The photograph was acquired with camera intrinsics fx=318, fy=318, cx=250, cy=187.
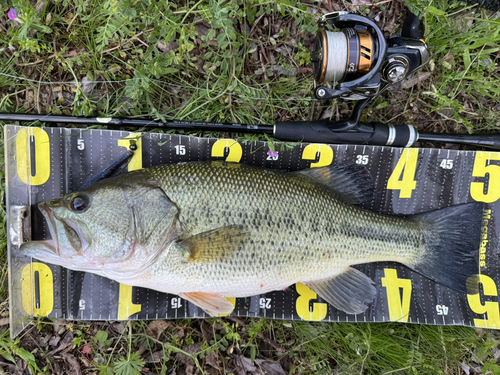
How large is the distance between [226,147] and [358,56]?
1208 millimetres

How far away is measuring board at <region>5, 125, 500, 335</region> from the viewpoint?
2.59 m

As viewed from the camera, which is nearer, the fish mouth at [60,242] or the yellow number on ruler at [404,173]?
the fish mouth at [60,242]

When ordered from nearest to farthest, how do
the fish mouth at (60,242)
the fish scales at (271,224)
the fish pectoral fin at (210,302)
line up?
the fish mouth at (60,242)
the fish scales at (271,224)
the fish pectoral fin at (210,302)

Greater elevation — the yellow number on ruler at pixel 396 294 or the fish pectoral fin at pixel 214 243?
the fish pectoral fin at pixel 214 243

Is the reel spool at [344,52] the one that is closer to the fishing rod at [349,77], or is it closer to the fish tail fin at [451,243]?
the fishing rod at [349,77]

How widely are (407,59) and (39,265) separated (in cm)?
328

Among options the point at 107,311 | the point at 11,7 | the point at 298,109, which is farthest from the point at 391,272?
the point at 11,7

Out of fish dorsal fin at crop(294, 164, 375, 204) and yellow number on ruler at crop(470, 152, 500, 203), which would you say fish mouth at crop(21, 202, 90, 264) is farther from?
yellow number on ruler at crop(470, 152, 500, 203)

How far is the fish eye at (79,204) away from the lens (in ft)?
6.84

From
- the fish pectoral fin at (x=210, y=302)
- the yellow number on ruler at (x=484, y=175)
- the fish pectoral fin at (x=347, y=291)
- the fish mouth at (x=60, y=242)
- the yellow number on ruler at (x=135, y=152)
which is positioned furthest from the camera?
the yellow number on ruler at (x=484, y=175)

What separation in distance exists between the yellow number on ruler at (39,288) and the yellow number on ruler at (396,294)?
2803 mm

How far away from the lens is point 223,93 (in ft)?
8.86

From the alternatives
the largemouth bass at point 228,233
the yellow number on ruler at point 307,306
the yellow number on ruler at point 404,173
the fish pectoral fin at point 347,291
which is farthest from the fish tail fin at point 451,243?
Answer: the yellow number on ruler at point 307,306

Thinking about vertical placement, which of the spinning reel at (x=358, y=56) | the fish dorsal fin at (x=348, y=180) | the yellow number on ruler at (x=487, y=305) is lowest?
the yellow number on ruler at (x=487, y=305)
